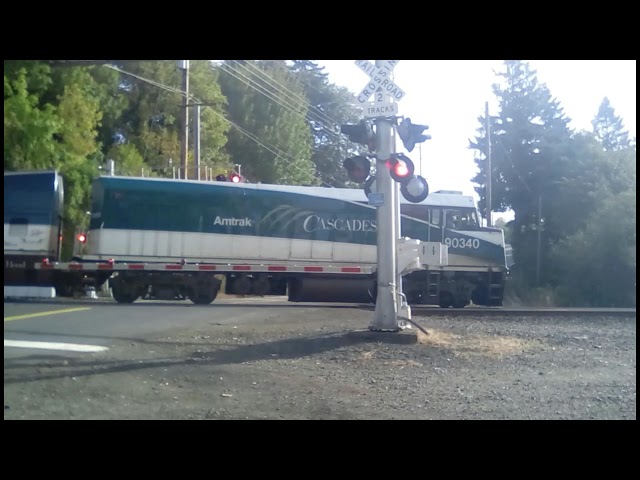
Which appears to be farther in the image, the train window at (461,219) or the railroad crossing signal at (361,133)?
the train window at (461,219)

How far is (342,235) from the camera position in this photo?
2391 centimetres

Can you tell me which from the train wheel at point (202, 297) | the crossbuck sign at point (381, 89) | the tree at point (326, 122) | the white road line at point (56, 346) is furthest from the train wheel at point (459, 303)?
the tree at point (326, 122)

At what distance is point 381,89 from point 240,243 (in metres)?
10.9

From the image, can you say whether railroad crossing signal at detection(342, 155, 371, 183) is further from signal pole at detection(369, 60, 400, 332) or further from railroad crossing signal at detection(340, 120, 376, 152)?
signal pole at detection(369, 60, 400, 332)

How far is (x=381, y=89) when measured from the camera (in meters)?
13.6

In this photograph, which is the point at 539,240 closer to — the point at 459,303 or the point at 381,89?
the point at 459,303

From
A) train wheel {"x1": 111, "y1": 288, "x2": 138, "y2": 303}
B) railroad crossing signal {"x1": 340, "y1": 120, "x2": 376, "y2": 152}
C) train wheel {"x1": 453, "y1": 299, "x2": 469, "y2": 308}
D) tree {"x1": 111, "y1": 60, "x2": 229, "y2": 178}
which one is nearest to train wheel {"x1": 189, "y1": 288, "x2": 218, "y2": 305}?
train wheel {"x1": 111, "y1": 288, "x2": 138, "y2": 303}

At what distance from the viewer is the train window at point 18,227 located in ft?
72.6

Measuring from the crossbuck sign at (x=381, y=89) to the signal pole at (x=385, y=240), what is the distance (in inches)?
5.2

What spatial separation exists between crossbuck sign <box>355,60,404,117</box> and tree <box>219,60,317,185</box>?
2584cm

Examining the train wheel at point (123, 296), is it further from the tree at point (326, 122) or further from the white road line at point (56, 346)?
the tree at point (326, 122)

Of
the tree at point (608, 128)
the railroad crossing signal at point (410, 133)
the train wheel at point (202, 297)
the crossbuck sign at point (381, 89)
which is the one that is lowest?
the train wheel at point (202, 297)

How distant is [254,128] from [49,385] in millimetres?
35036
